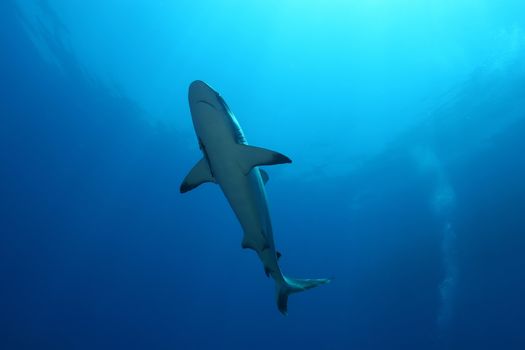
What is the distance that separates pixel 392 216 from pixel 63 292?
34642mm

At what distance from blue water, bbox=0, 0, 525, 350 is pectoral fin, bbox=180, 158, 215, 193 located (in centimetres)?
1697

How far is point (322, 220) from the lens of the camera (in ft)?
118

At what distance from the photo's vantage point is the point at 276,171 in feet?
97.7

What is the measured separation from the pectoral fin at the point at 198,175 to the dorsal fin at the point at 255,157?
27.2 inches

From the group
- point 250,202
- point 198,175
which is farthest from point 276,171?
point 250,202

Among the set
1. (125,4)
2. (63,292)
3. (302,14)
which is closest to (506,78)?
(302,14)

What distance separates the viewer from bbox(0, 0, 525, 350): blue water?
68.7 feet

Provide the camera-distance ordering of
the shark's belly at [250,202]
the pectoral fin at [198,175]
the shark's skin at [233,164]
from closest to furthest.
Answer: the shark's skin at [233,164] → the shark's belly at [250,202] → the pectoral fin at [198,175]

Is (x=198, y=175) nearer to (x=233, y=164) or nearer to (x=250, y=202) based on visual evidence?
(x=233, y=164)

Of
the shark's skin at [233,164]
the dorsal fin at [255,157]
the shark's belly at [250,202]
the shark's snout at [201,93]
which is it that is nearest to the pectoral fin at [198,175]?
the shark's skin at [233,164]

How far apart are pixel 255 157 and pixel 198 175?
46.7 inches

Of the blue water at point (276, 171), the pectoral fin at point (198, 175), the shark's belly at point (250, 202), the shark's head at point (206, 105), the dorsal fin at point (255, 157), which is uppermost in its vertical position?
the blue water at point (276, 171)

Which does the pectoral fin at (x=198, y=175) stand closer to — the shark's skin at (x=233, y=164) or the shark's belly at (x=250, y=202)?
the shark's skin at (x=233, y=164)

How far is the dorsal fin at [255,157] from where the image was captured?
188 inches
